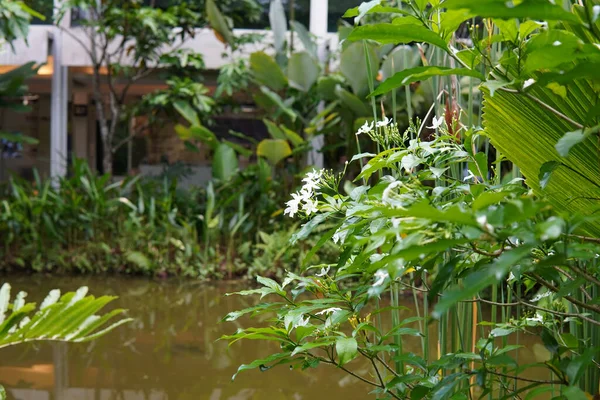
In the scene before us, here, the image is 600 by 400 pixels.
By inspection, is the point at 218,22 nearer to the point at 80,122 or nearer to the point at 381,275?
the point at 80,122

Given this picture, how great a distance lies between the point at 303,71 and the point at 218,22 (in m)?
0.95

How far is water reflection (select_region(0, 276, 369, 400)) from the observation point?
8.25ft

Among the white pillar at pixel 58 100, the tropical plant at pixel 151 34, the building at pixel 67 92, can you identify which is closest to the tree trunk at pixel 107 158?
the tropical plant at pixel 151 34

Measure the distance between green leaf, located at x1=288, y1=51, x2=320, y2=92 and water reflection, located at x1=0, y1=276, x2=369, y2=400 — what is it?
7.96 feet

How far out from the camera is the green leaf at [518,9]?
1.67 feet

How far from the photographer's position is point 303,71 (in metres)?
5.62

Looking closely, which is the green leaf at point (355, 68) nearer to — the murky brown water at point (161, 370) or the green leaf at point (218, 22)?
the green leaf at point (218, 22)

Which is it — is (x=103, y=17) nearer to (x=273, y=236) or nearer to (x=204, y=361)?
(x=273, y=236)

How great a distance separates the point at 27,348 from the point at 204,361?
850 millimetres

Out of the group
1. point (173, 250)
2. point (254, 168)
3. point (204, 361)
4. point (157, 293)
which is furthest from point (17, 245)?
point (204, 361)

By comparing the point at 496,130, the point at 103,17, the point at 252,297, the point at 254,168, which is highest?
the point at 103,17

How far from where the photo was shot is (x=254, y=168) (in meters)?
5.89

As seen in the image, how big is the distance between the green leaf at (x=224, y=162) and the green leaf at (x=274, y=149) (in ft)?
0.91

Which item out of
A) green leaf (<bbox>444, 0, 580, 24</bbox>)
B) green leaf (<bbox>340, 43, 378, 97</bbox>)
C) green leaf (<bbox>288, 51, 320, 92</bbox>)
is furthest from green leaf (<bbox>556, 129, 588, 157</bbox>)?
green leaf (<bbox>288, 51, 320, 92</bbox>)
